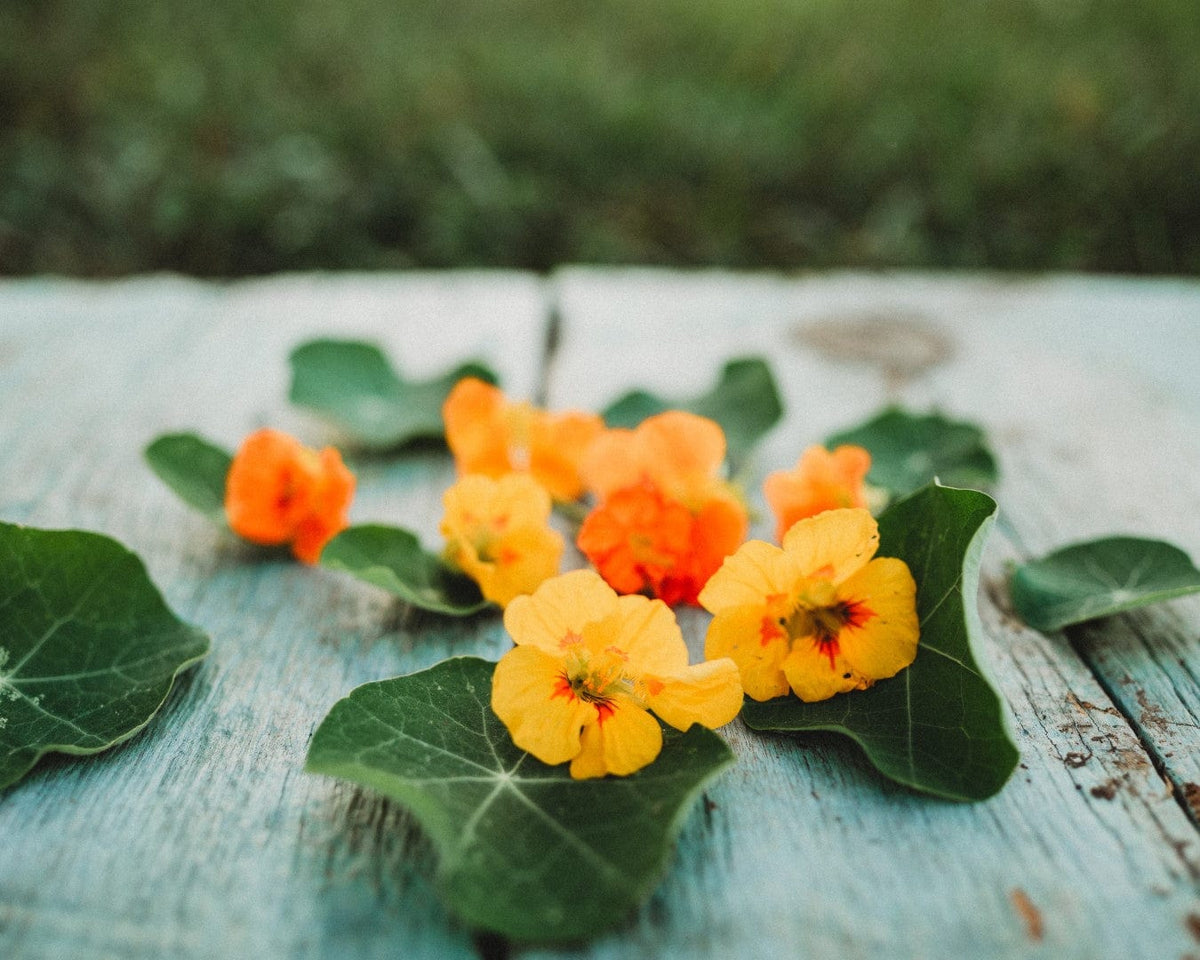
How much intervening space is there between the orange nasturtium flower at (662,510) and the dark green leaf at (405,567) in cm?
16

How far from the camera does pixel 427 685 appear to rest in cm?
87

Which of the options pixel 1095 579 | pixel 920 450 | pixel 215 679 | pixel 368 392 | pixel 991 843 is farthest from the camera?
pixel 368 392

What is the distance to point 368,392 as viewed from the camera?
1590mm

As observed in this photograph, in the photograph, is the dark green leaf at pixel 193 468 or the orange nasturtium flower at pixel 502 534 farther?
the dark green leaf at pixel 193 468

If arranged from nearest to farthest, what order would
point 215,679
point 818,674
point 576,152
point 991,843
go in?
point 991,843 < point 818,674 < point 215,679 < point 576,152

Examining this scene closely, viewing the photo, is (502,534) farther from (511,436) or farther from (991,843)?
(991,843)

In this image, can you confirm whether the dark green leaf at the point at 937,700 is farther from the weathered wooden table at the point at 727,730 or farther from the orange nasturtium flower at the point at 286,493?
the orange nasturtium flower at the point at 286,493

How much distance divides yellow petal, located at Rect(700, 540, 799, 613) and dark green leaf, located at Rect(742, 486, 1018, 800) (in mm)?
106

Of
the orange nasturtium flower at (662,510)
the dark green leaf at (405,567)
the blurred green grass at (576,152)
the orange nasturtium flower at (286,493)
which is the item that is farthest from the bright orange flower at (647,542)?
the blurred green grass at (576,152)

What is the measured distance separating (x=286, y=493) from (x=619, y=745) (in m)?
0.59

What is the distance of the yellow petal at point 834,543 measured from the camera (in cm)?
83

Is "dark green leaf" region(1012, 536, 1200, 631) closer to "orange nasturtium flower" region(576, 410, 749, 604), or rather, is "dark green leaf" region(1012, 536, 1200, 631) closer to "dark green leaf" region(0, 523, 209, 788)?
"orange nasturtium flower" region(576, 410, 749, 604)

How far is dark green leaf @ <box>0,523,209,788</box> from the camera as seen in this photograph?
0.88 meters


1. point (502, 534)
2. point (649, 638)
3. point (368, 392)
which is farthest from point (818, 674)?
point (368, 392)
